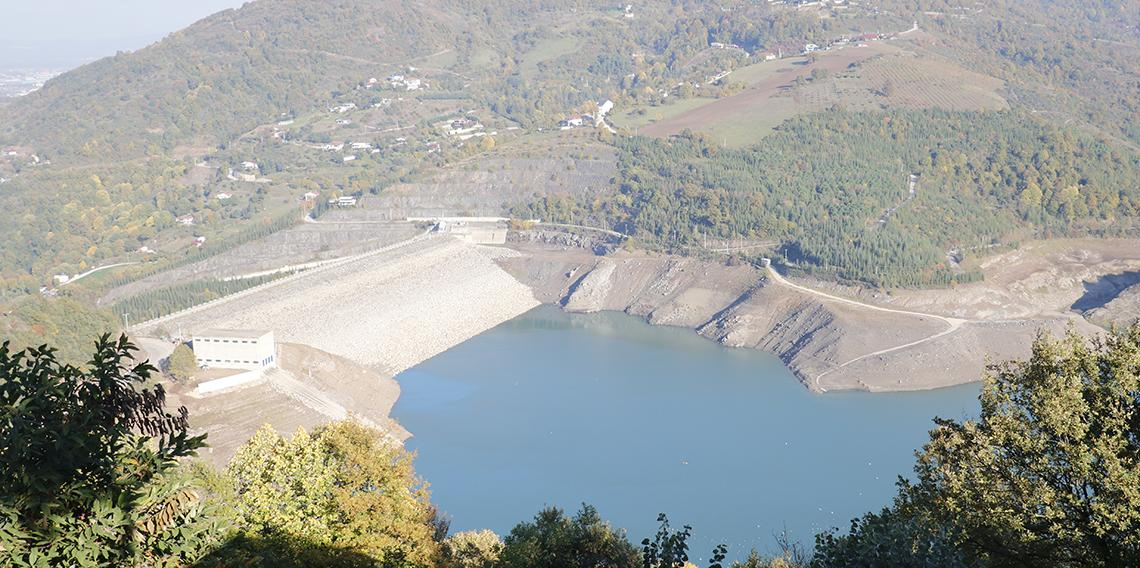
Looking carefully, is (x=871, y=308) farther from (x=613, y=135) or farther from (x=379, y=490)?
(x=379, y=490)

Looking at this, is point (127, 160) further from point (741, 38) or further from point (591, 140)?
point (741, 38)

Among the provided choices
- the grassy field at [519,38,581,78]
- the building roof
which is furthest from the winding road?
the grassy field at [519,38,581,78]

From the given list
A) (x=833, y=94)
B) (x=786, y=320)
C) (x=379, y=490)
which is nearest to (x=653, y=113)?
(x=833, y=94)

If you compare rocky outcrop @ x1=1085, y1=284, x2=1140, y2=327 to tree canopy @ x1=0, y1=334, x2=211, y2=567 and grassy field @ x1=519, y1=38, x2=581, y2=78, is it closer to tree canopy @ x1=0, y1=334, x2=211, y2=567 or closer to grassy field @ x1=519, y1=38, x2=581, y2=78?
tree canopy @ x1=0, y1=334, x2=211, y2=567

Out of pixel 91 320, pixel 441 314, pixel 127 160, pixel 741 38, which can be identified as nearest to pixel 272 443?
pixel 91 320

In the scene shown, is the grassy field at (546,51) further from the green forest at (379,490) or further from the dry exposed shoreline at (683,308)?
the green forest at (379,490)

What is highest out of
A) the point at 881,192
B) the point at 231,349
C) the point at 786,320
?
the point at 231,349

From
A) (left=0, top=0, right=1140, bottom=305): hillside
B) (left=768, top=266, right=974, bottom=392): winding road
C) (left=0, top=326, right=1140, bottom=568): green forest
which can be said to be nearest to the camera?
(left=0, top=326, right=1140, bottom=568): green forest
